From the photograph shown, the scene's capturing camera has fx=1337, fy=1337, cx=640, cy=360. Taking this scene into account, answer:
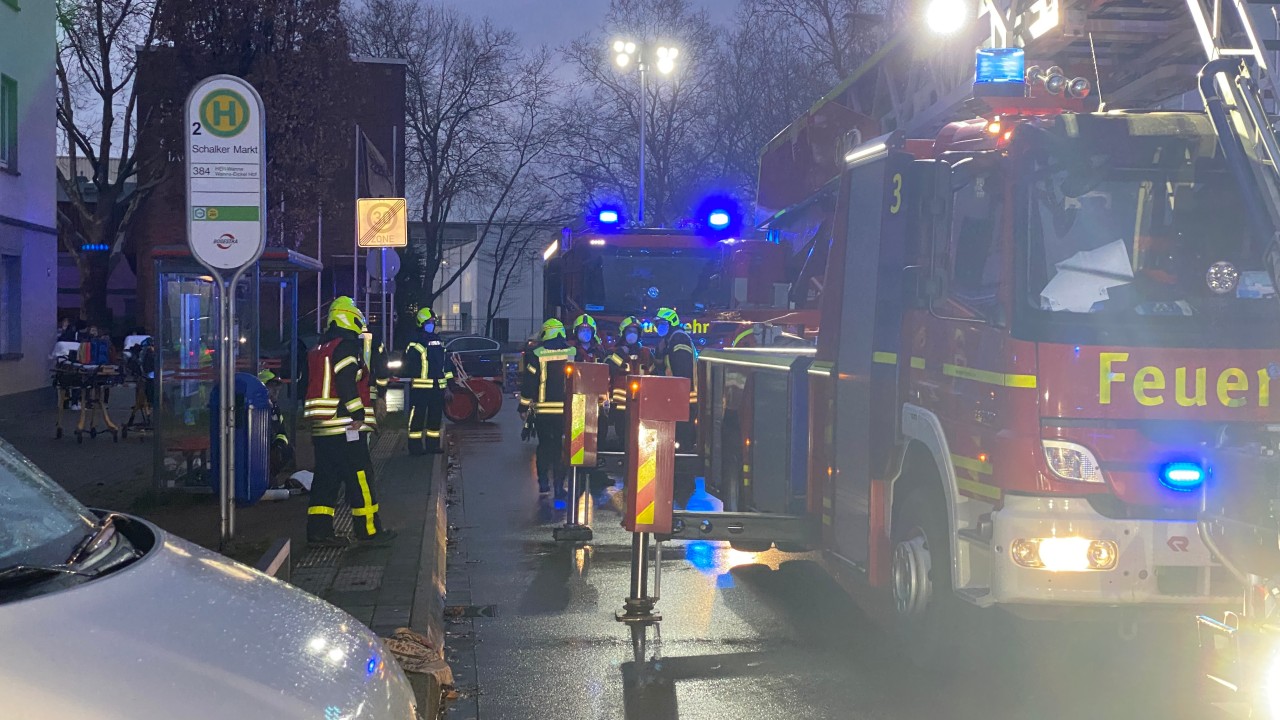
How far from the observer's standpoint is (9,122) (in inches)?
933

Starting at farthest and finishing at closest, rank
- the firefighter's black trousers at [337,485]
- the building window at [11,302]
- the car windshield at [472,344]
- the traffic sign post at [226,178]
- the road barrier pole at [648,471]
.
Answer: the car windshield at [472,344]
the building window at [11,302]
the firefighter's black trousers at [337,485]
the traffic sign post at [226,178]
the road barrier pole at [648,471]

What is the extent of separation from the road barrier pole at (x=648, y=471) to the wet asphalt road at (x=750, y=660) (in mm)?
226

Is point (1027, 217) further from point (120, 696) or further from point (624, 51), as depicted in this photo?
point (624, 51)

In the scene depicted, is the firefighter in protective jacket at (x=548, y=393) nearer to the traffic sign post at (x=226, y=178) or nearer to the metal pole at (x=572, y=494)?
the metal pole at (x=572, y=494)

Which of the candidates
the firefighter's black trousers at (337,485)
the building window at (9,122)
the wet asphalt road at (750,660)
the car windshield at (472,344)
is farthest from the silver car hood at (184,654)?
the car windshield at (472,344)

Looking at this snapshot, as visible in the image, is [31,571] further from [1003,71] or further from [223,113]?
[223,113]

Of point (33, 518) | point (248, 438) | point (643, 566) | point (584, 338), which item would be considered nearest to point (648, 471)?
point (643, 566)

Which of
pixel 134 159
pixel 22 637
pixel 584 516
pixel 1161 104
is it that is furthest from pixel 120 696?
pixel 134 159

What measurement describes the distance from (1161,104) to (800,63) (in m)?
31.9

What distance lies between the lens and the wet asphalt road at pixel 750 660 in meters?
6.07

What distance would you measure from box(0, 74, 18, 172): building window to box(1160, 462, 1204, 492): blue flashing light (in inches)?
882

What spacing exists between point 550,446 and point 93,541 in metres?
10.2

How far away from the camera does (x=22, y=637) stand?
2469 mm

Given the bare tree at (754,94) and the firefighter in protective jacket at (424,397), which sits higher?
the bare tree at (754,94)
